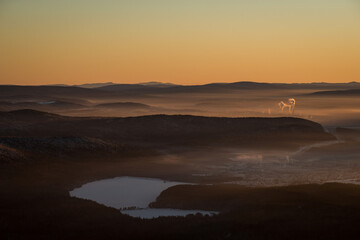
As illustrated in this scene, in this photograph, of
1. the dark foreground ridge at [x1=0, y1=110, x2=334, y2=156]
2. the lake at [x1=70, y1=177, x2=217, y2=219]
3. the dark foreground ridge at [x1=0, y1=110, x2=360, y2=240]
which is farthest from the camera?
the dark foreground ridge at [x1=0, y1=110, x2=334, y2=156]

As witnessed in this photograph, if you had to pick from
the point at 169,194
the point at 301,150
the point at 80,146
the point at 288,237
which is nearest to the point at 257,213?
the point at 288,237

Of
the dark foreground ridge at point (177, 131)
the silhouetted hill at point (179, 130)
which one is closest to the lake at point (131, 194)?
the dark foreground ridge at point (177, 131)

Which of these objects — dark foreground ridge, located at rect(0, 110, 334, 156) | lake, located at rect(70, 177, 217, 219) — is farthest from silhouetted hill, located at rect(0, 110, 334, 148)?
lake, located at rect(70, 177, 217, 219)

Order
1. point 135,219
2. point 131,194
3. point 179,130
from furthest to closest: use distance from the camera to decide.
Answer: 1. point 179,130
2. point 131,194
3. point 135,219

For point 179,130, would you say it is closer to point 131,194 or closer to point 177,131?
point 177,131

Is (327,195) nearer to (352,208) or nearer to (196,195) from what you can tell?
(352,208)

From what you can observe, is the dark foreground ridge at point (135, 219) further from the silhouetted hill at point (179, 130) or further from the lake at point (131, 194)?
the silhouetted hill at point (179, 130)

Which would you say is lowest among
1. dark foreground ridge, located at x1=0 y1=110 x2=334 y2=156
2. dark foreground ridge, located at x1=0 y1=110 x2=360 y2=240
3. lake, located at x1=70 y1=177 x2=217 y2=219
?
lake, located at x1=70 y1=177 x2=217 y2=219

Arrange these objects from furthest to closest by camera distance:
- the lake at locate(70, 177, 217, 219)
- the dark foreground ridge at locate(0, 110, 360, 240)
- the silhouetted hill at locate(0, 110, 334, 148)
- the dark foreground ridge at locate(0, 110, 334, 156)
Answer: the silhouetted hill at locate(0, 110, 334, 148), the dark foreground ridge at locate(0, 110, 334, 156), the lake at locate(70, 177, 217, 219), the dark foreground ridge at locate(0, 110, 360, 240)

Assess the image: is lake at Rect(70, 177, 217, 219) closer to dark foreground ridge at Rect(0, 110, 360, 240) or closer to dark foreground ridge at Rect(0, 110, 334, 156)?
dark foreground ridge at Rect(0, 110, 360, 240)

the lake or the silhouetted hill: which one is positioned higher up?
the silhouetted hill

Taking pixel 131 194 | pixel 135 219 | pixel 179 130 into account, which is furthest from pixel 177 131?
pixel 135 219
